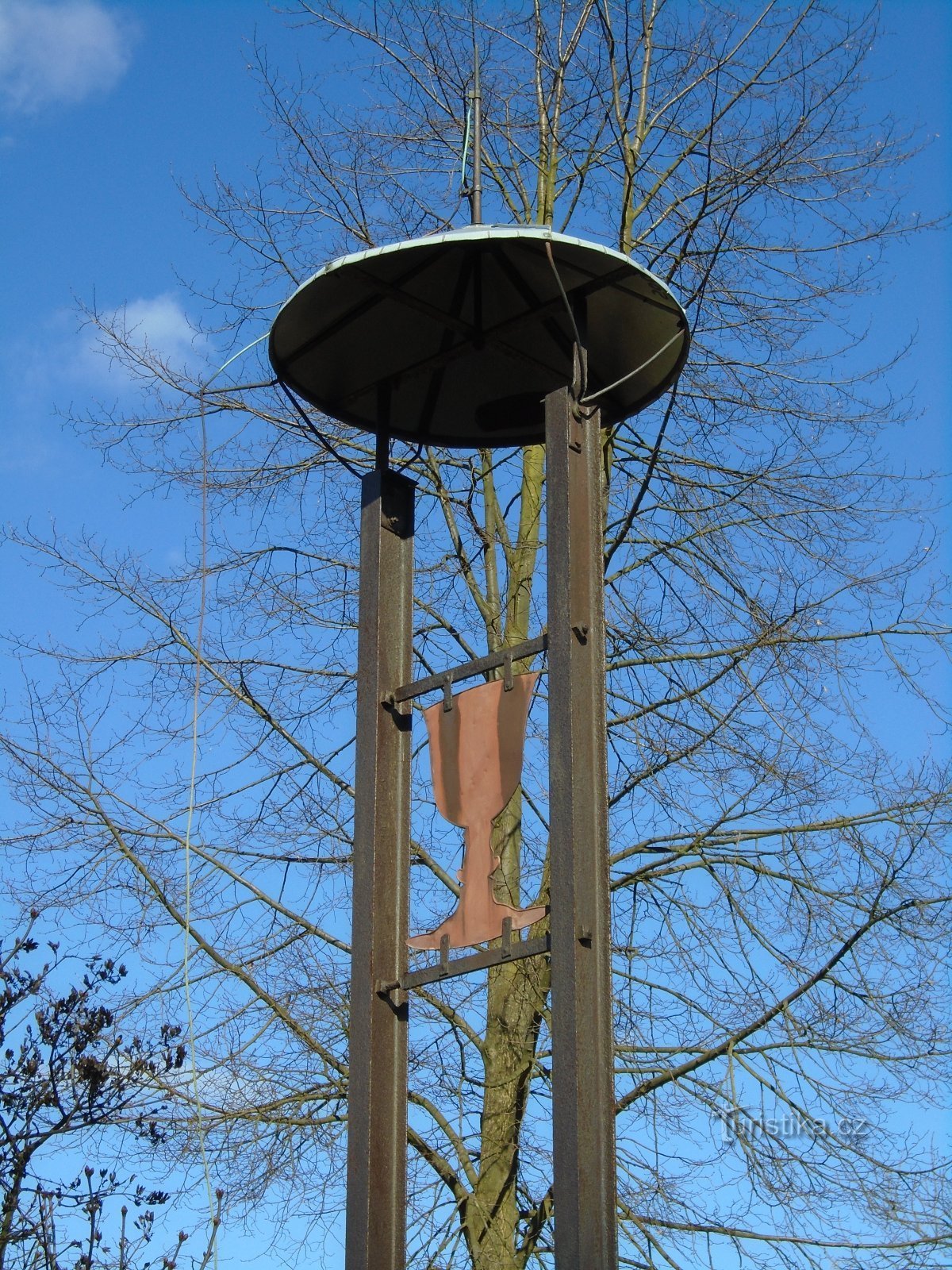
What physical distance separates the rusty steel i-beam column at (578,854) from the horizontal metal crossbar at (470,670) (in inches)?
5.8

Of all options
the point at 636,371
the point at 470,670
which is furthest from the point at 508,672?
the point at 636,371

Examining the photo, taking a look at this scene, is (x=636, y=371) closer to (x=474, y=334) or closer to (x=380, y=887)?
(x=474, y=334)

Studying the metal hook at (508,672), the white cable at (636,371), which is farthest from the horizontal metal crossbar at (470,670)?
the white cable at (636,371)

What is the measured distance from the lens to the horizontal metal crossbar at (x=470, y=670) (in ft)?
13.8

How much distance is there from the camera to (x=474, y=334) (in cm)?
477

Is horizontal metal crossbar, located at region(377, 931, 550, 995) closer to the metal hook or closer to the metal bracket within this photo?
the metal bracket

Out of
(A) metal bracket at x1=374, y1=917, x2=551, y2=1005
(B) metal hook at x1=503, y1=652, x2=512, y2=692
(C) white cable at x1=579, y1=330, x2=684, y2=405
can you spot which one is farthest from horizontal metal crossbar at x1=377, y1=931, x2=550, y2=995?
(C) white cable at x1=579, y1=330, x2=684, y2=405

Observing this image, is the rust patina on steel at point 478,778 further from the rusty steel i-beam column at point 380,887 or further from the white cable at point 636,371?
the white cable at point 636,371

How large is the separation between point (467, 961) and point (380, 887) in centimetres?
46

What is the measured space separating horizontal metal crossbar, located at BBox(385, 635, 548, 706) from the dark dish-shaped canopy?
69 cm

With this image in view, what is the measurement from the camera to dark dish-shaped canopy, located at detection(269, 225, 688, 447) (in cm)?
438

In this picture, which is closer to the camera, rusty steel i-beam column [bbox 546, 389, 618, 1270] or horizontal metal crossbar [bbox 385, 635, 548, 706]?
rusty steel i-beam column [bbox 546, 389, 618, 1270]

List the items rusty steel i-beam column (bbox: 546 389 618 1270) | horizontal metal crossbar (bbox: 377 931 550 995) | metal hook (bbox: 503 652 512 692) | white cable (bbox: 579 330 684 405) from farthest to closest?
white cable (bbox: 579 330 684 405) → metal hook (bbox: 503 652 512 692) → horizontal metal crossbar (bbox: 377 931 550 995) → rusty steel i-beam column (bbox: 546 389 618 1270)

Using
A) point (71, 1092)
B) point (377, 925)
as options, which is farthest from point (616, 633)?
point (377, 925)
